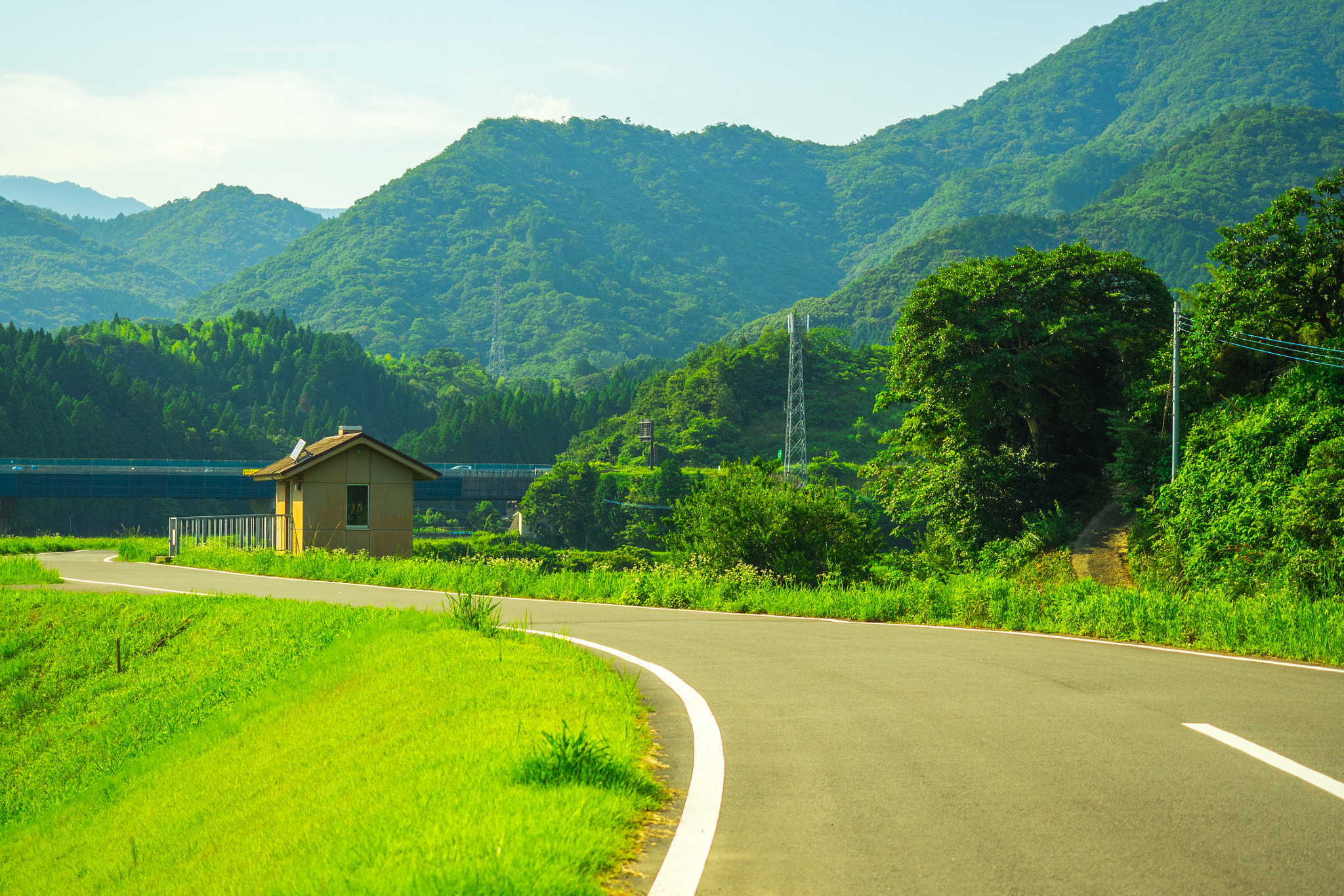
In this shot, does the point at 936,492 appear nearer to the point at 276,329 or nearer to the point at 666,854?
the point at 666,854

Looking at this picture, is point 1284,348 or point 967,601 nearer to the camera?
point 967,601

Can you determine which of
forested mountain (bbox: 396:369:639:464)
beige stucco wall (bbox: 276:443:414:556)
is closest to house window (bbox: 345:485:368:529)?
beige stucco wall (bbox: 276:443:414:556)

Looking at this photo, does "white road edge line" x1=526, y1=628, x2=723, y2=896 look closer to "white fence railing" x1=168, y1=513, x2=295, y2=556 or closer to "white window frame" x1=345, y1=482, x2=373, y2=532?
"white window frame" x1=345, y1=482, x2=373, y2=532

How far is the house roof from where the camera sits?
31847mm

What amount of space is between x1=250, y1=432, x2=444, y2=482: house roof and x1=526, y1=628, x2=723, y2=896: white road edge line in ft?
80.9

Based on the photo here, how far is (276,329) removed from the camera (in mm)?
184500

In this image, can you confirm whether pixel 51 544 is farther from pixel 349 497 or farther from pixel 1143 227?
pixel 1143 227

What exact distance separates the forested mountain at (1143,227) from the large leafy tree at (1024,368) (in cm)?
12883

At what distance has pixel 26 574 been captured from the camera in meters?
24.5

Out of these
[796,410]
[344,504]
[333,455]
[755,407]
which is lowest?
[344,504]

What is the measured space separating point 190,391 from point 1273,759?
167 m

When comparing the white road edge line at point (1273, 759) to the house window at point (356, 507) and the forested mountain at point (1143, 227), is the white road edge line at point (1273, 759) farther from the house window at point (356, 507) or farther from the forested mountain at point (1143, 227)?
the forested mountain at point (1143, 227)

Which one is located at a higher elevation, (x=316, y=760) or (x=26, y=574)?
(x=316, y=760)

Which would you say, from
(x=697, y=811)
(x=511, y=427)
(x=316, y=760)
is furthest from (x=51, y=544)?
(x=511, y=427)
